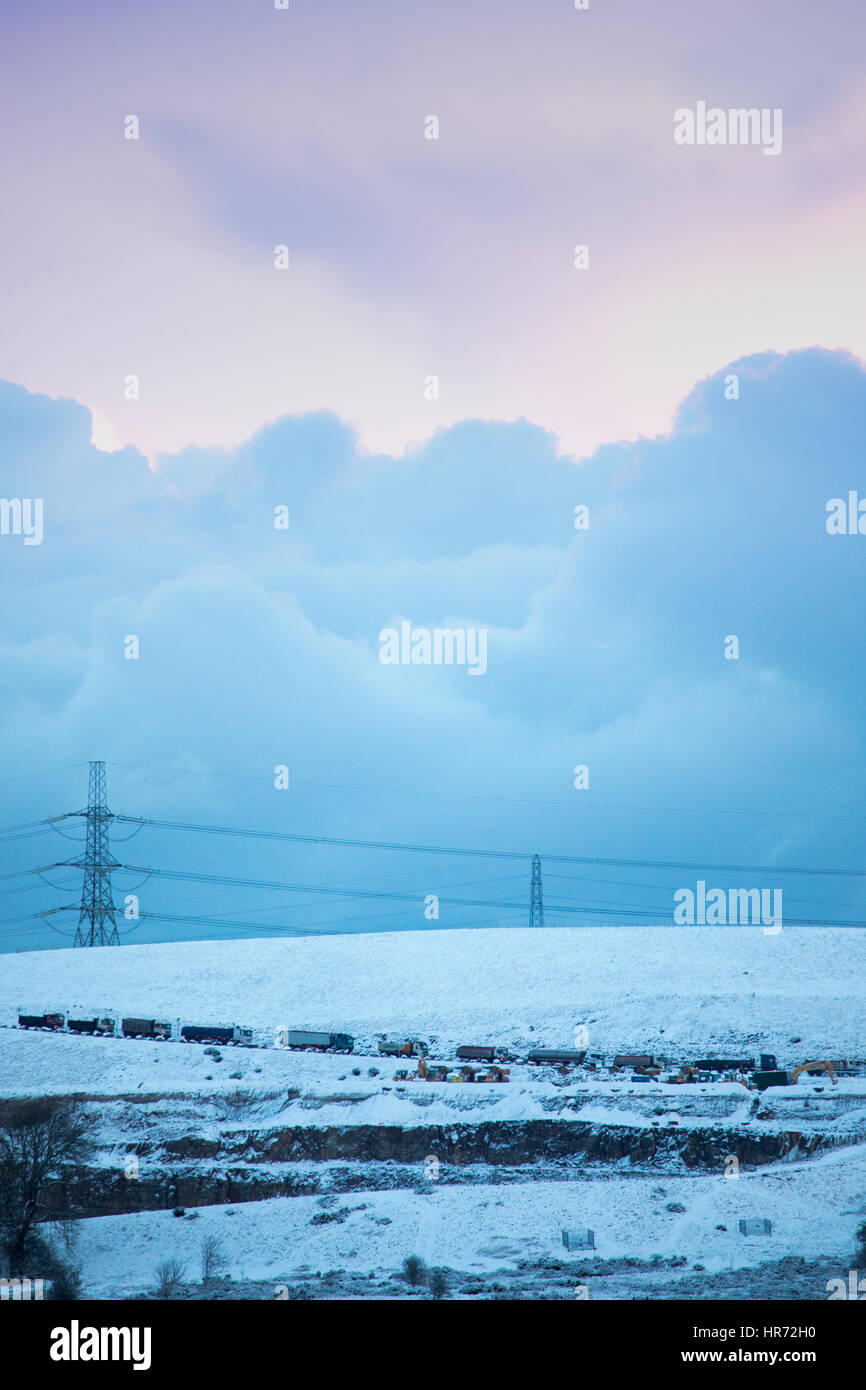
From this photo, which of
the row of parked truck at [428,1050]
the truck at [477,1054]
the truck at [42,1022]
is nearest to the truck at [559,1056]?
the row of parked truck at [428,1050]

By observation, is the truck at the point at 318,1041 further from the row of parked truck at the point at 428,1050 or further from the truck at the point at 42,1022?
the truck at the point at 42,1022

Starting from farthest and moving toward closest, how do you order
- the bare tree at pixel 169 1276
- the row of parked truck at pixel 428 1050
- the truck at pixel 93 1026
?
1. the truck at pixel 93 1026
2. the row of parked truck at pixel 428 1050
3. the bare tree at pixel 169 1276

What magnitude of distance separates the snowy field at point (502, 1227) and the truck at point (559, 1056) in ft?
37.3

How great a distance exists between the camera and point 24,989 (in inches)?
2995

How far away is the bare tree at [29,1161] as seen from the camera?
41.7 metres

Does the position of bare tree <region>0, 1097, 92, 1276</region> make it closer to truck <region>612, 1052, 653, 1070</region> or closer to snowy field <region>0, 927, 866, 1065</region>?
snowy field <region>0, 927, 866, 1065</region>

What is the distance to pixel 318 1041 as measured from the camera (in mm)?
62062

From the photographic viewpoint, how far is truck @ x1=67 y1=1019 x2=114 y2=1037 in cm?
6456
